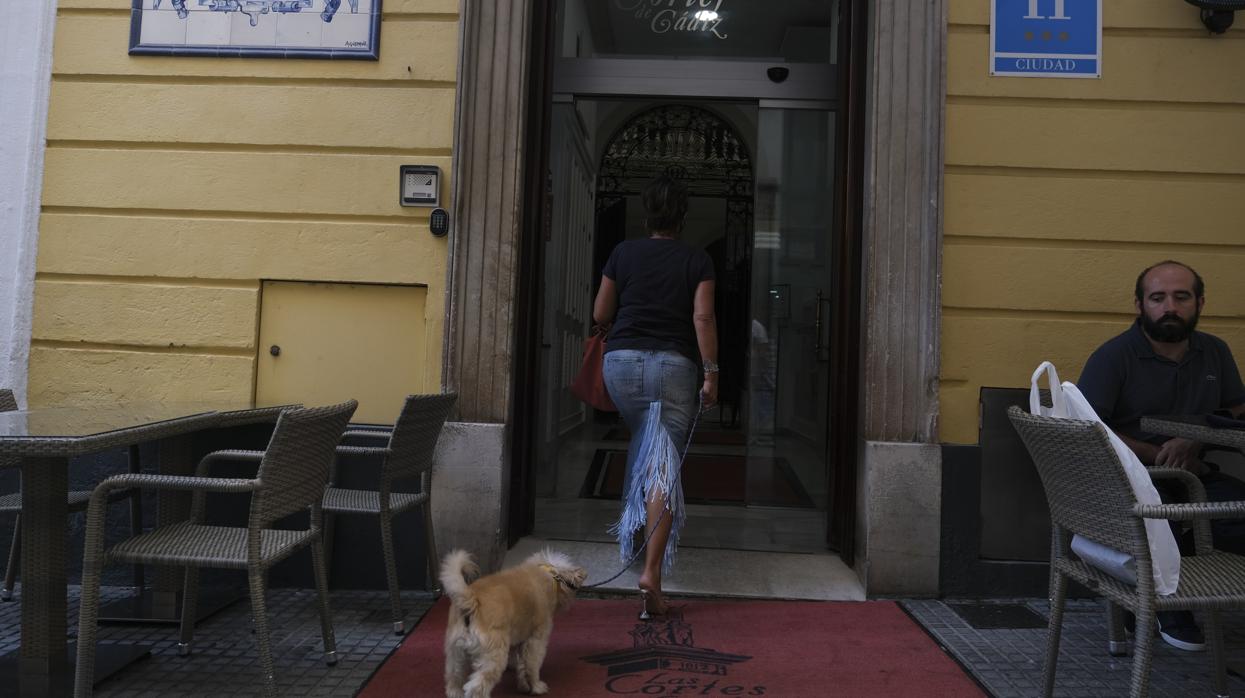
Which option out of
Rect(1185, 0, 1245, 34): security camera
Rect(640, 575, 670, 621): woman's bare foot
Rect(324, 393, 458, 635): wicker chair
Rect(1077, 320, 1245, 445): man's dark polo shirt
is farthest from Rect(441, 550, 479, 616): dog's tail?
Rect(1185, 0, 1245, 34): security camera

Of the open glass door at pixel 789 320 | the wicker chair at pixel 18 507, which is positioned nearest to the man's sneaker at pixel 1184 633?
the open glass door at pixel 789 320

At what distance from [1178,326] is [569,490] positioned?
155 inches

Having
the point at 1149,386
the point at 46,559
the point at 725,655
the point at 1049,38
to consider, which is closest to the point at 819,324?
the point at 1049,38

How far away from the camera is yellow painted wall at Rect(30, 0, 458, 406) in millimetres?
4172

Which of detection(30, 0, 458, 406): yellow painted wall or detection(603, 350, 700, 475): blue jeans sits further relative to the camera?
detection(30, 0, 458, 406): yellow painted wall

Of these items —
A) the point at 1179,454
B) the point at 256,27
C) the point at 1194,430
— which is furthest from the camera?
the point at 256,27

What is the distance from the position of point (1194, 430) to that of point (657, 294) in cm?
200

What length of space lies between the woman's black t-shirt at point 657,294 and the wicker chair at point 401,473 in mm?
822

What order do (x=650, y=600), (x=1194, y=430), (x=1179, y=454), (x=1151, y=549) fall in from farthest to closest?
(x=650, y=600) < (x=1179, y=454) < (x=1194, y=430) < (x=1151, y=549)

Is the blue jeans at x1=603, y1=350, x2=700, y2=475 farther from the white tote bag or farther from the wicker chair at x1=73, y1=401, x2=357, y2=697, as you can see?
the white tote bag

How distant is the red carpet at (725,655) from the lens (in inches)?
114

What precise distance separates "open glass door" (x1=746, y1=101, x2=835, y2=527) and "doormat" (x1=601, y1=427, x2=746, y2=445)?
3.65 metres

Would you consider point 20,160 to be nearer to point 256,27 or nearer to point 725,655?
point 256,27

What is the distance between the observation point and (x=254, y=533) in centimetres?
257
